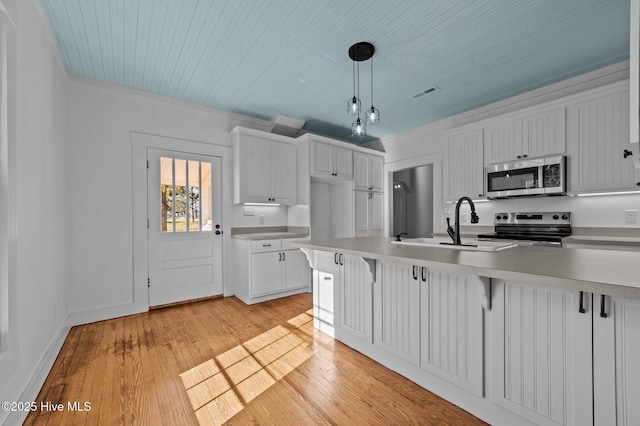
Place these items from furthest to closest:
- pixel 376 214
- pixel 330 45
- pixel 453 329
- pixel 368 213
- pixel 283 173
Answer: pixel 376 214 → pixel 368 213 → pixel 283 173 → pixel 330 45 → pixel 453 329

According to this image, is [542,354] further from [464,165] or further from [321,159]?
[321,159]

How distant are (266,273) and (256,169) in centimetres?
147

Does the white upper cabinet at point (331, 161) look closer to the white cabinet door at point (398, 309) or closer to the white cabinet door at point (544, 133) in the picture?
the white cabinet door at point (544, 133)

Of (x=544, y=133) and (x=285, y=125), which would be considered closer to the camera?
(x=544, y=133)

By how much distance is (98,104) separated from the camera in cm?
319

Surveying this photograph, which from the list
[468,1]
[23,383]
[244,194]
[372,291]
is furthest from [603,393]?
[244,194]

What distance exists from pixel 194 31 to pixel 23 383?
2731mm

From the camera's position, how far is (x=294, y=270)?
13.3ft

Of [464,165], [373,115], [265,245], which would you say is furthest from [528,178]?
[265,245]

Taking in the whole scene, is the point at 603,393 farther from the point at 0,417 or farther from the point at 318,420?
the point at 0,417

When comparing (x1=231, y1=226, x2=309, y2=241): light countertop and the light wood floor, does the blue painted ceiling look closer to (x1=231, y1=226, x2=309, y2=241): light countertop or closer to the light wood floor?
(x1=231, y1=226, x2=309, y2=241): light countertop

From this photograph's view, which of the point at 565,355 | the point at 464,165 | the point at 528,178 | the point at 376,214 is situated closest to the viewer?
the point at 565,355

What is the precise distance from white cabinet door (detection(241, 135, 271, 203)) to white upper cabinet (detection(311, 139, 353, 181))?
2.25ft

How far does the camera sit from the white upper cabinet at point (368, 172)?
16.0ft
